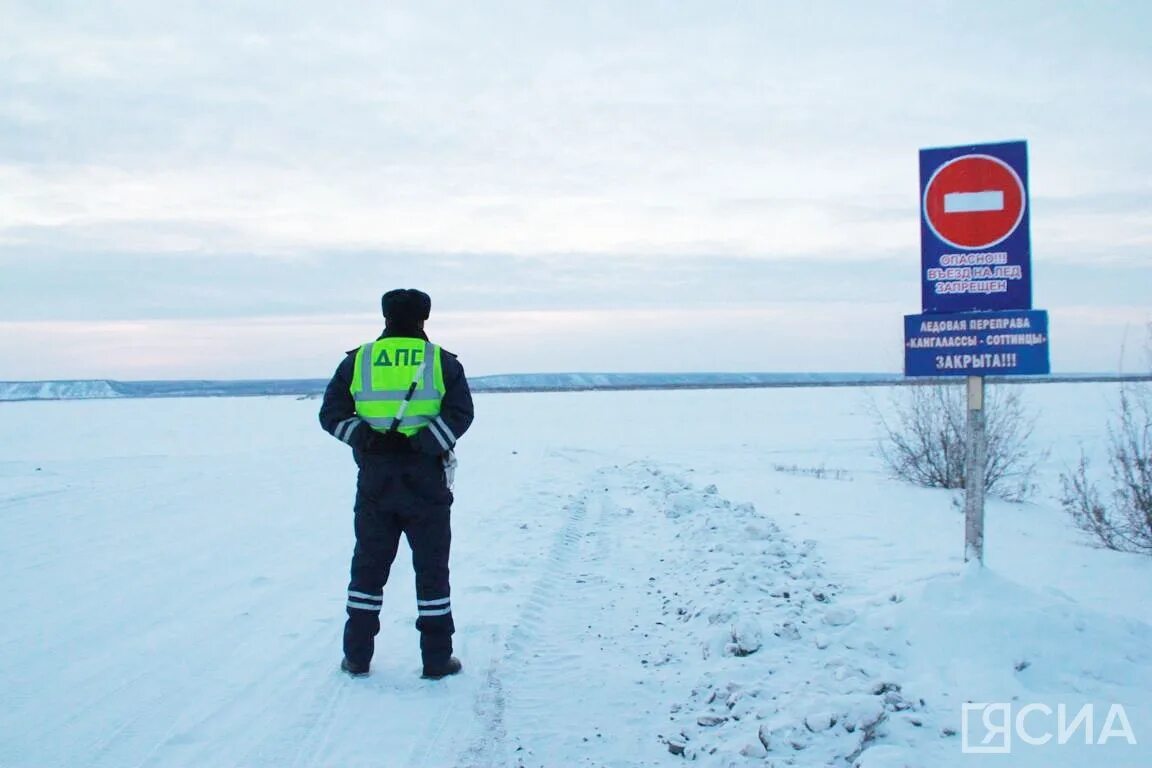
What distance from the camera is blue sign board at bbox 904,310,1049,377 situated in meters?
5.62

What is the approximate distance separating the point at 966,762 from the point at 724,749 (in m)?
1.01

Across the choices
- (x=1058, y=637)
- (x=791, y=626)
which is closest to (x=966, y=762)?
(x=1058, y=637)

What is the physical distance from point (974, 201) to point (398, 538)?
4.24 metres

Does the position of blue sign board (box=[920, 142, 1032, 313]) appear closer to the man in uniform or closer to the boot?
the man in uniform

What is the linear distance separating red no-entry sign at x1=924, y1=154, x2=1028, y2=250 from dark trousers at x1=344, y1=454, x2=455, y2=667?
3.65m

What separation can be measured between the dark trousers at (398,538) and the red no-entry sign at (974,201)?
3.65 metres

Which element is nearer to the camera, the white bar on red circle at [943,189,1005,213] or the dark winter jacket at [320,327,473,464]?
the dark winter jacket at [320,327,473,464]

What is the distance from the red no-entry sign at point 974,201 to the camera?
572cm

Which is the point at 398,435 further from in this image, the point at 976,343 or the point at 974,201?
the point at 974,201

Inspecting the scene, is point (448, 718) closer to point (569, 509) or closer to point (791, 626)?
point (791, 626)

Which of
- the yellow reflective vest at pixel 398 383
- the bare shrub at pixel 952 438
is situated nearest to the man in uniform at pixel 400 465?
the yellow reflective vest at pixel 398 383

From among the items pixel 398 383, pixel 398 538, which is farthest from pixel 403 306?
pixel 398 538

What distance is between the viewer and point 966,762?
3.69 metres

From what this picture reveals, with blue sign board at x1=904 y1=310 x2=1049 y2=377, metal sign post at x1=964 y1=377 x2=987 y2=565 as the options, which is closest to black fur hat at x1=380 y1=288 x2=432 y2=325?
blue sign board at x1=904 y1=310 x2=1049 y2=377
